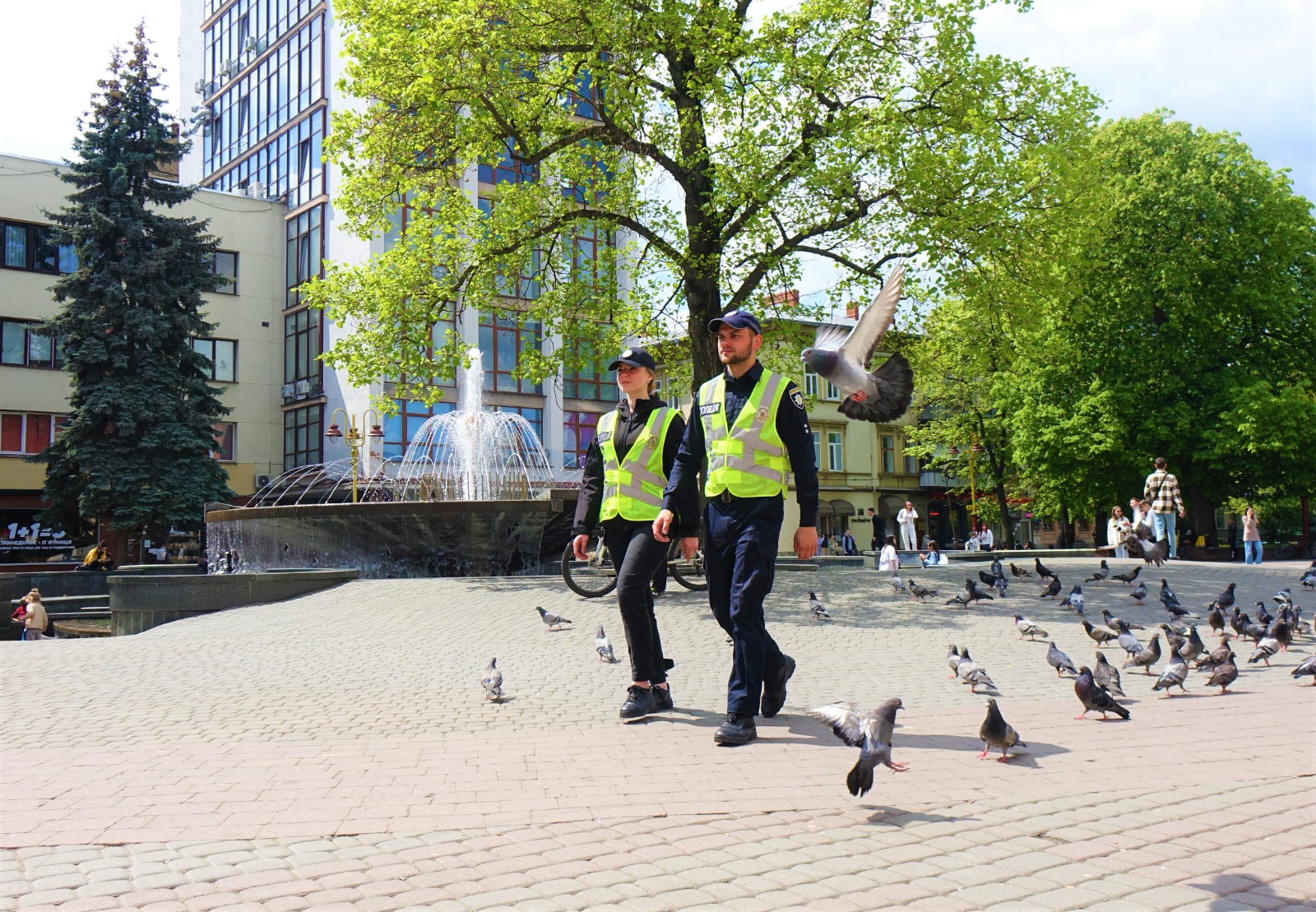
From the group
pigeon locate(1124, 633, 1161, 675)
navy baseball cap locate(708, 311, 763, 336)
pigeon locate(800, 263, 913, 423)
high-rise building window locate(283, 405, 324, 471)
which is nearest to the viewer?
navy baseball cap locate(708, 311, 763, 336)

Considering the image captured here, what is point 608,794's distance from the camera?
475cm

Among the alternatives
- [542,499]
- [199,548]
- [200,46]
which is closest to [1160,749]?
[542,499]

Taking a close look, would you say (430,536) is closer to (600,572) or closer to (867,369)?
(600,572)

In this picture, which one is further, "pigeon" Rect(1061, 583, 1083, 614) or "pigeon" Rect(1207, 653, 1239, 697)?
"pigeon" Rect(1061, 583, 1083, 614)

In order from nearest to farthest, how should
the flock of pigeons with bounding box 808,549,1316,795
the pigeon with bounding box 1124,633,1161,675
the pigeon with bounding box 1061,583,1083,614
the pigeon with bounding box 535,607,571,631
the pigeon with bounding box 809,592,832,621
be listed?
Answer: the flock of pigeons with bounding box 808,549,1316,795, the pigeon with bounding box 1124,633,1161,675, the pigeon with bounding box 535,607,571,631, the pigeon with bounding box 809,592,832,621, the pigeon with bounding box 1061,583,1083,614

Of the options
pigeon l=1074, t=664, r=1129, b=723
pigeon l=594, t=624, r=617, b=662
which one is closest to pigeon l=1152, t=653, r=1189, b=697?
pigeon l=1074, t=664, r=1129, b=723

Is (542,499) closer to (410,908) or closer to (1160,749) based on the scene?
(1160,749)

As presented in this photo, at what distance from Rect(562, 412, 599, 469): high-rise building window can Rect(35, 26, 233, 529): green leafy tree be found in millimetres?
17293

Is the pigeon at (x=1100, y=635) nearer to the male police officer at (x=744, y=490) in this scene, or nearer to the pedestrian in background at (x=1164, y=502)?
the male police officer at (x=744, y=490)

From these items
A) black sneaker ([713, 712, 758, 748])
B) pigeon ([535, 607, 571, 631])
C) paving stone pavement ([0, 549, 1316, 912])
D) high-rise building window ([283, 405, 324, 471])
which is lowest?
paving stone pavement ([0, 549, 1316, 912])

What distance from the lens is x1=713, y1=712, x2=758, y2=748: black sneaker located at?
5.69m

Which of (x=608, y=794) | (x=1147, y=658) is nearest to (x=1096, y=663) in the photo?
(x=1147, y=658)

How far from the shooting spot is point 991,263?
17.8 meters

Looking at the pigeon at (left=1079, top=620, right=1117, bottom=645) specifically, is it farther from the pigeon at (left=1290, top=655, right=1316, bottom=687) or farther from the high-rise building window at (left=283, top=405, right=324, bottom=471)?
the high-rise building window at (left=283, top=405, right=324, bottom=471)
